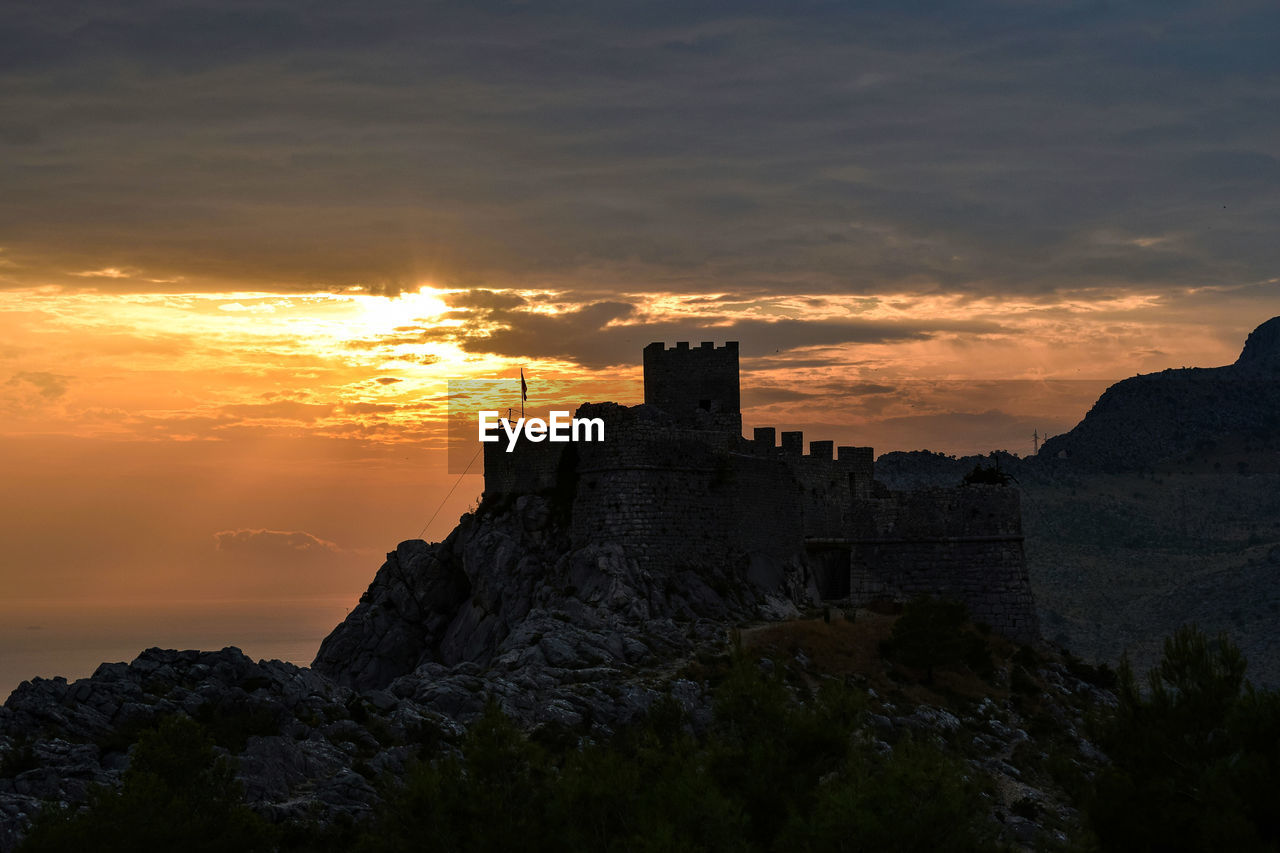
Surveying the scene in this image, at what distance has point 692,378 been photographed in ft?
233

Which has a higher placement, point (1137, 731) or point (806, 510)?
point (806, 510)

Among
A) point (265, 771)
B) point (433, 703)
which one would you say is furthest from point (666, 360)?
point (265, 771)

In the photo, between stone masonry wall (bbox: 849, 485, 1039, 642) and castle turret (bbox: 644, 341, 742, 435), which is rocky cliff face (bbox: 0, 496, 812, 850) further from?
castle turret (bbox: 644, 341, 742, 435)

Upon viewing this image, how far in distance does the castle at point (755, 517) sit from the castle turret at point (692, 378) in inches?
122

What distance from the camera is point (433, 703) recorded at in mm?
43438

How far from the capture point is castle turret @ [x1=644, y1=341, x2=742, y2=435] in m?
71.0

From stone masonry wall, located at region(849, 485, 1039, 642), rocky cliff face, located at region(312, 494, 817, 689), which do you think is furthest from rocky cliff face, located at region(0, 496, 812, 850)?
stone masonry wall, located at region(849, 485, 1039, 642)

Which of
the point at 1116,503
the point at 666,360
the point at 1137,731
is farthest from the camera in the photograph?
the point at 1116,503

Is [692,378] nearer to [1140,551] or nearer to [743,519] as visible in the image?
[743,519]

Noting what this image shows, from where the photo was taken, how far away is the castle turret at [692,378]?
71.0m

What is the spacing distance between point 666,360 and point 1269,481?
151956mm

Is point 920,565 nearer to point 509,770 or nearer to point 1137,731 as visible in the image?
point 1137,731

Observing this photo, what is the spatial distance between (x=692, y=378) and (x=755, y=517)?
9690 millimetres

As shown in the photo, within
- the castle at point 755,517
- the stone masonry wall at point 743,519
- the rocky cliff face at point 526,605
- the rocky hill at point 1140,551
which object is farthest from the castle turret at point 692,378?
the rocky hill at point 1140,551
